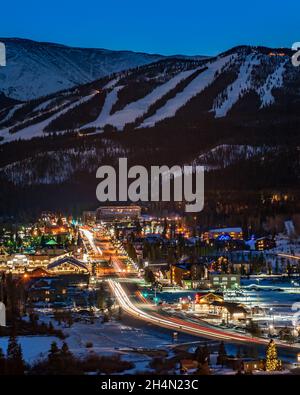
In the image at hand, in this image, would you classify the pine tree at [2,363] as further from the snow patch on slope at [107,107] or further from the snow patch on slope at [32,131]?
the snow patch on slope at [107,107]

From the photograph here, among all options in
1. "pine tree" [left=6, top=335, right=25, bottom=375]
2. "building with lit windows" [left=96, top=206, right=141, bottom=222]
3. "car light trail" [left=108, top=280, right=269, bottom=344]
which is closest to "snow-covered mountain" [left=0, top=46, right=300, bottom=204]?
"building with lit windows" [left=96, top=206, right=141, bottom=222]

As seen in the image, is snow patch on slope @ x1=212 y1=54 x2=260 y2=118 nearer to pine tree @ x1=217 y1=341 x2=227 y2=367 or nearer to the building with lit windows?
the building with lit windows

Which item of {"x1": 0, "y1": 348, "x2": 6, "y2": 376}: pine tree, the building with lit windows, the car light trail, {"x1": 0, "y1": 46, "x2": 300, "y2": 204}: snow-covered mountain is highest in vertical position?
{"x1": 0, "y1": 46, "x2": 300, "y2": 204}: snow-covered mountain

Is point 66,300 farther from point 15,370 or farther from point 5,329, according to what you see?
point 15,370

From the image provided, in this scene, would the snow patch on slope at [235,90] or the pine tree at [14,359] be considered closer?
the pine tree at [14,359]

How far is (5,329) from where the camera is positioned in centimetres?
1492

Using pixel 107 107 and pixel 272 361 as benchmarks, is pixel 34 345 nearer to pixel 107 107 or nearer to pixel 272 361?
pixel 272 361

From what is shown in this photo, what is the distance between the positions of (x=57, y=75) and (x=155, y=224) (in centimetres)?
9541

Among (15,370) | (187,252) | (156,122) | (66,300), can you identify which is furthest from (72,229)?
(156,122)

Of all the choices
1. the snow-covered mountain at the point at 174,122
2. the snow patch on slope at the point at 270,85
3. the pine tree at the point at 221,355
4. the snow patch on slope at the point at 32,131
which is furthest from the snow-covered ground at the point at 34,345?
the snow patch on slope at the point at 32,131

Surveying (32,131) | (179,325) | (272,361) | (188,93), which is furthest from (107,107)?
(272,361)

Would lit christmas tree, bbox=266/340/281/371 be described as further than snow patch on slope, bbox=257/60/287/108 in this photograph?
No

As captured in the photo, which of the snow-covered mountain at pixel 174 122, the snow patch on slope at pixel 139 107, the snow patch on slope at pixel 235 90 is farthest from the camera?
the snow patch on slope at pixel 139 107

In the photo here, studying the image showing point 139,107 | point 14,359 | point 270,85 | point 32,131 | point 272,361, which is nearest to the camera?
point 272,361
